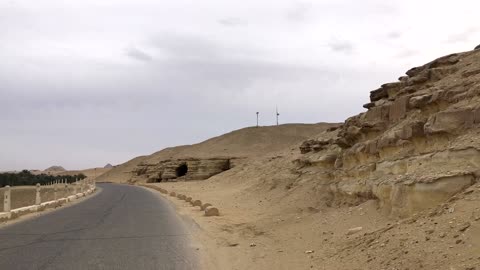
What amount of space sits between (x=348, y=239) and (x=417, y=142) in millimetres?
3291

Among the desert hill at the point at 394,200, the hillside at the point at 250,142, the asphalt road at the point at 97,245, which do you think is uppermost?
the hillside at the point at 250,142

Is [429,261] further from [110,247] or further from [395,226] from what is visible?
[110,247]

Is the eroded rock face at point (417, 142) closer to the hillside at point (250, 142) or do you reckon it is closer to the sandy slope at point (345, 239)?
the sandy slope at point (345, 239)

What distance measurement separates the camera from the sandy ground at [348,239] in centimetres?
655

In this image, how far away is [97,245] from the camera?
11.5 metres

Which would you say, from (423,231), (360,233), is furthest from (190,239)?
(423,231)

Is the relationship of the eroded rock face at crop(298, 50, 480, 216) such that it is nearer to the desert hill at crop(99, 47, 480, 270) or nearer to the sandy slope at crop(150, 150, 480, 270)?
the desert hill at crop(99, 47, 480, 270)

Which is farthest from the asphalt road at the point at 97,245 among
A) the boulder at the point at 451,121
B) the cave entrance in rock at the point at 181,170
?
the cave entrance in rock at the point at 181,170

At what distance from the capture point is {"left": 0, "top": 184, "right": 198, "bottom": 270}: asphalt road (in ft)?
30.2

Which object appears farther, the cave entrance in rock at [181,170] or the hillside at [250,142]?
the hillside at [250,142]

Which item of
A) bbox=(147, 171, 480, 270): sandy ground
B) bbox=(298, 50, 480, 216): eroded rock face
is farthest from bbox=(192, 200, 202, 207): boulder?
bbox=(298, 50, 480, 216): eroded rock face

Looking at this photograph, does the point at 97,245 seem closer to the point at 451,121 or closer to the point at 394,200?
the point at 394,200

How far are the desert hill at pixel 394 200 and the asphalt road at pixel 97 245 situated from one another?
923 mm

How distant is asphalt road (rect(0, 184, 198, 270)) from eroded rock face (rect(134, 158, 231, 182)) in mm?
54081
